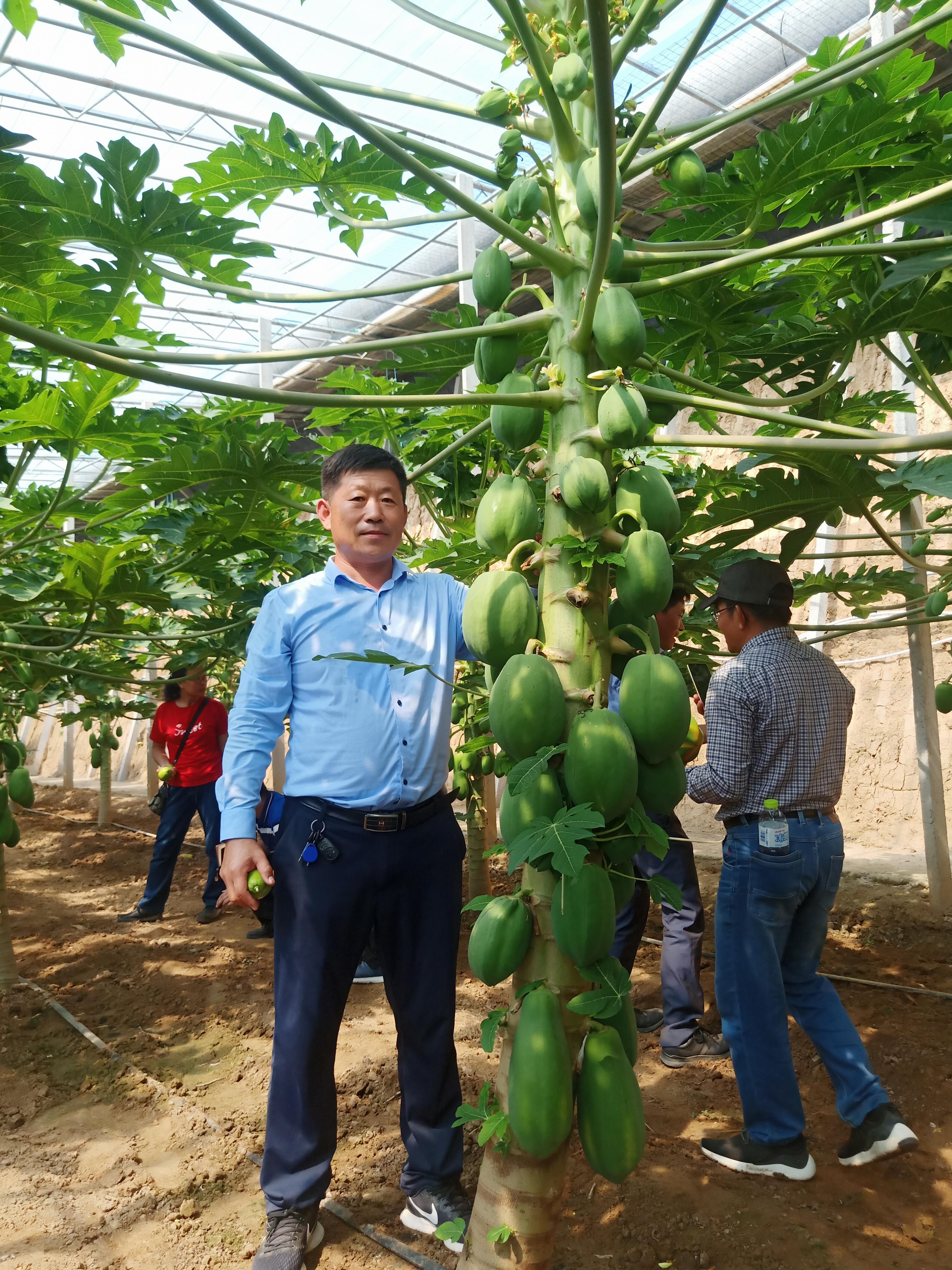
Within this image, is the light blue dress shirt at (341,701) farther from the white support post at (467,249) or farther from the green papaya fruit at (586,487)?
the white support post at (467,249)

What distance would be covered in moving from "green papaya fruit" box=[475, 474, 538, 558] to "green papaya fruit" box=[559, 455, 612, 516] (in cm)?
7

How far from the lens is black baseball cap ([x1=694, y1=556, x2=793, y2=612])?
2.54 m

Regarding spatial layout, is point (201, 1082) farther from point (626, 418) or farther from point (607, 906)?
point (626, 418)

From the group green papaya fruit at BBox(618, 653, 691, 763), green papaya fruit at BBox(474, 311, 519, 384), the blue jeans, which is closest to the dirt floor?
the blue jeans

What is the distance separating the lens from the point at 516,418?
1.43 metres

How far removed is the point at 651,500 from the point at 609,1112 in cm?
86

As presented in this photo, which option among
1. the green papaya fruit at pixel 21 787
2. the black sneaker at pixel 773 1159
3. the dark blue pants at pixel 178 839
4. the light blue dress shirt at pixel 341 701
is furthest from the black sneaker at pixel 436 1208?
the dark blue pants at pixel 178 839

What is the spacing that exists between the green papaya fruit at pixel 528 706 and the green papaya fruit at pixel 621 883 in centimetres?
22

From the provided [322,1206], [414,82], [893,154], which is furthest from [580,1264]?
[414,82]

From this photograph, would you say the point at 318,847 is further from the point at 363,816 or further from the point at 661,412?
the point at 661,412

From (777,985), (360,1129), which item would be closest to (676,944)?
(777,985)

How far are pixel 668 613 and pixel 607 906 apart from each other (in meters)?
1.73

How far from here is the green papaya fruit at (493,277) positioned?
1.46 m

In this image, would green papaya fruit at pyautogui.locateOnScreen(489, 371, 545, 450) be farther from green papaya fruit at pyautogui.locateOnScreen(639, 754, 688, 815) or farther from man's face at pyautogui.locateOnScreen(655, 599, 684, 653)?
man's face at pyautogui.locateOnScreen(655, 599, 684, 653)
